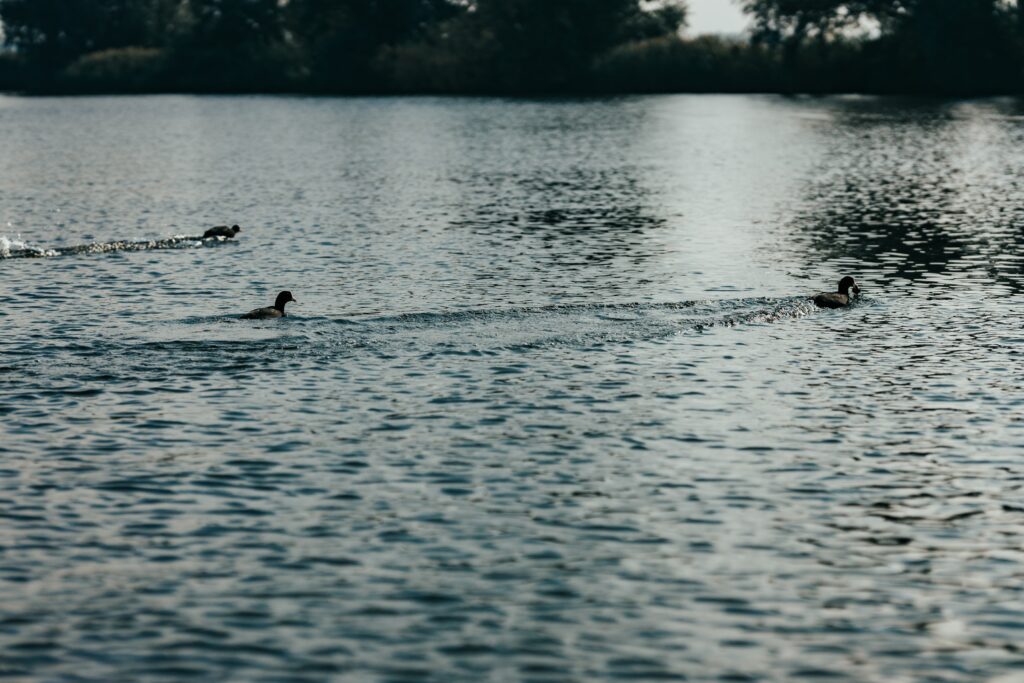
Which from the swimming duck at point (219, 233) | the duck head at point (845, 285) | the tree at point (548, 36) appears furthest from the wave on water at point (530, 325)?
the tree at point (548, 36)

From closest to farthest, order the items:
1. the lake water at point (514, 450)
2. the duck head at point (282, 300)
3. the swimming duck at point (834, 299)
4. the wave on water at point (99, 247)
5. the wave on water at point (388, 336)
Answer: the lake water at point (514, 450)
the wave on water at point (388, 336)
the duck head at point (282, 300)
the swimming duck at point (834, 299)
the wave on water at point (99, 247)

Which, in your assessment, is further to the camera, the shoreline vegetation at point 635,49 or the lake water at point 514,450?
the shoreline vegetation at point 635,49

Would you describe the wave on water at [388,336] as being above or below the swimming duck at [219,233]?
below

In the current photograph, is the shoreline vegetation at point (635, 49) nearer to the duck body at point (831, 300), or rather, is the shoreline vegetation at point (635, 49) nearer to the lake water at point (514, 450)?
the lake water at point (514, 450)

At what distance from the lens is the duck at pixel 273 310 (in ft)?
118

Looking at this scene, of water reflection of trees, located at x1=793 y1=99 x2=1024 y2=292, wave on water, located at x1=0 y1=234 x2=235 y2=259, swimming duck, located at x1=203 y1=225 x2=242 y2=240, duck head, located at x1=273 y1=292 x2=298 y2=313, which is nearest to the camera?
duck head, located at x1=273 y1=292 x2=298 y2=313

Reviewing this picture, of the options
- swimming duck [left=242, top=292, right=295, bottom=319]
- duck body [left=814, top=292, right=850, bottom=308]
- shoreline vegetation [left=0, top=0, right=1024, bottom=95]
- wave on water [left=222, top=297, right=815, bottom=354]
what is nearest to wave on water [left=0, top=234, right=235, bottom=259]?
swimming duck [left=242, top=292, right=295, bottom=319]

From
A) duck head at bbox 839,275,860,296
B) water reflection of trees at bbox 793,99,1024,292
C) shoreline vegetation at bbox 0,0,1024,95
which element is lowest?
water reflection of trees at bbox 793,99,1024,292

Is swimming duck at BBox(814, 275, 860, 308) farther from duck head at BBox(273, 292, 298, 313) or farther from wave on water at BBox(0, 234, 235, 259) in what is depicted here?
wave on water at BBox(0, 234, 235, 259)

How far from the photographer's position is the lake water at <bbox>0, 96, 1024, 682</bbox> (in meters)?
17.3

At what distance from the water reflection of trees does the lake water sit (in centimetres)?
41

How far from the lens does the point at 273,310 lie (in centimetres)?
3600

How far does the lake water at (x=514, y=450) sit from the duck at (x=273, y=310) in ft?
2.50

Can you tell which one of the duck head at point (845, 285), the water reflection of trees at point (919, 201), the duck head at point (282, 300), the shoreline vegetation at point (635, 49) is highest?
the shoreline vegetation at point (635, 49)
